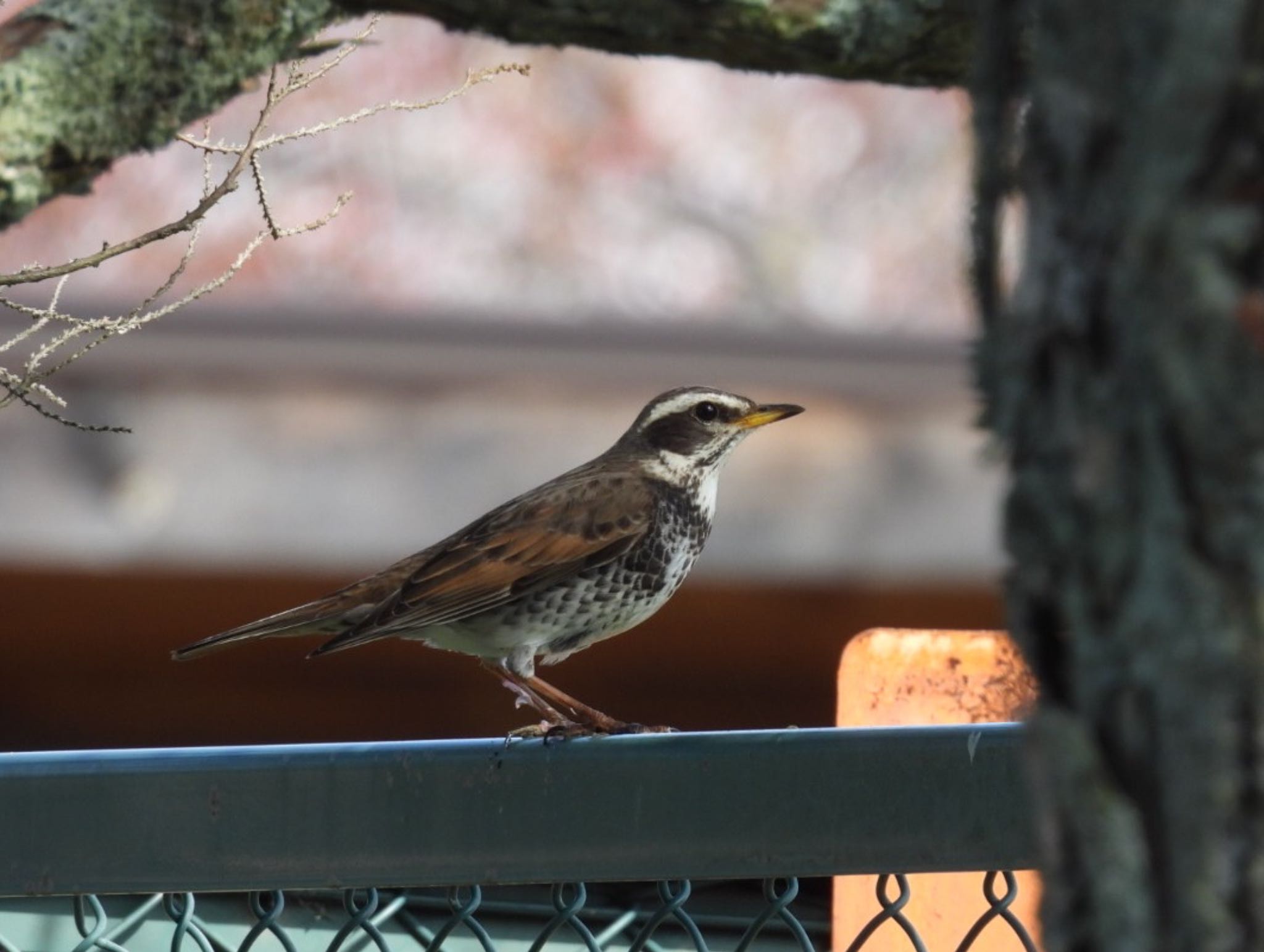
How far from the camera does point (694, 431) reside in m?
4.42

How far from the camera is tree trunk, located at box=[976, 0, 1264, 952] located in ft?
3.61

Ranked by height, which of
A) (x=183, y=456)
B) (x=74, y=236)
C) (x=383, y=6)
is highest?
(x=74, y=236)

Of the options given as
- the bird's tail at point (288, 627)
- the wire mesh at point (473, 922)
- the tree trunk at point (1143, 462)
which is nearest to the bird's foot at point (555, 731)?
the wire mesh at point (473, 922)

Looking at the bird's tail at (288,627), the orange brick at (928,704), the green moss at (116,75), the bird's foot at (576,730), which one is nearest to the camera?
the green moss at (116,75)

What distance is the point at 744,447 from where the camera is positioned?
543 cm

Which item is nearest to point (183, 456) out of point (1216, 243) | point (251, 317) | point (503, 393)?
point (251, 317)

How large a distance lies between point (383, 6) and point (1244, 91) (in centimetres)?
120

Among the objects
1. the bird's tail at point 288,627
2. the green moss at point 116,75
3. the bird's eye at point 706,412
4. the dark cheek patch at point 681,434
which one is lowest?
the bird's tail at point 288,627

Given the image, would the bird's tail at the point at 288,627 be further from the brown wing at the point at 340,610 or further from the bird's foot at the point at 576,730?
the bird's foot at the point at 576,730

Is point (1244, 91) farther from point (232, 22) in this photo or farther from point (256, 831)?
point (256, 831)

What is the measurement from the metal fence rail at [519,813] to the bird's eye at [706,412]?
2135mm

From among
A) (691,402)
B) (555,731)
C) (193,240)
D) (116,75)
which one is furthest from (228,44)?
(691,402)

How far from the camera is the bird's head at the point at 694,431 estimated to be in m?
4.38

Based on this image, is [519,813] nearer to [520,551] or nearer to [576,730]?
[576,730]
